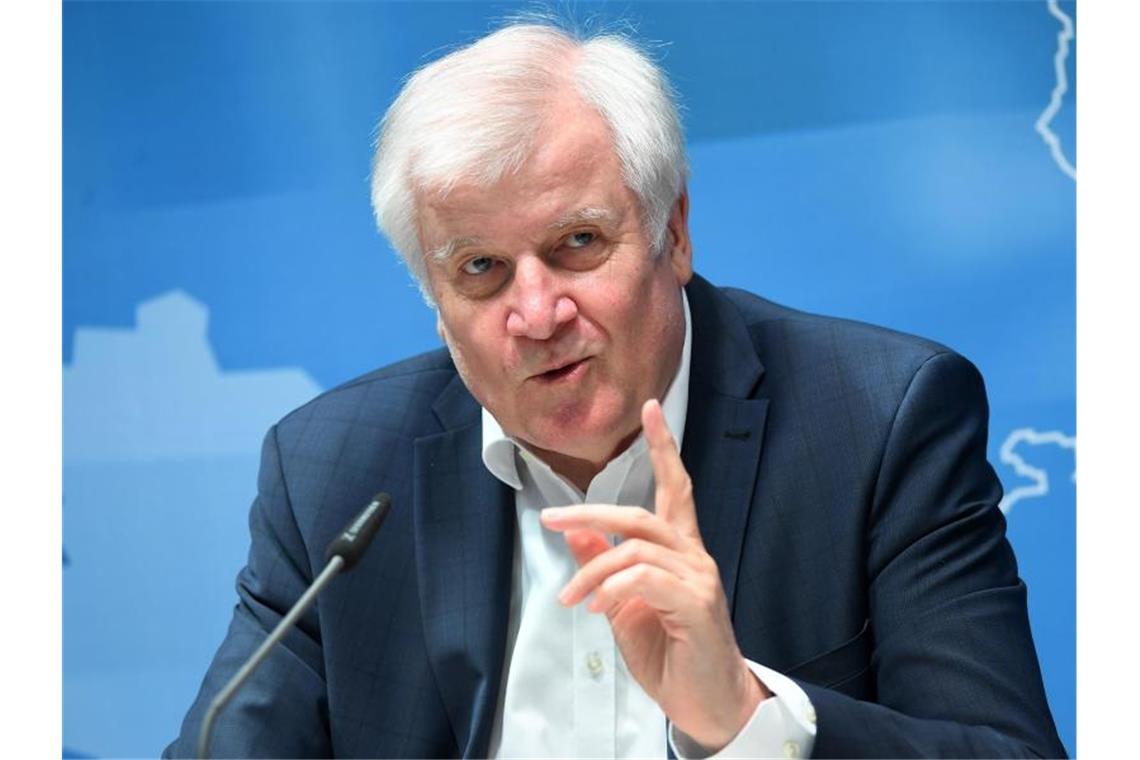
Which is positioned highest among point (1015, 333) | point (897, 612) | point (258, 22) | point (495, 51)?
point (258, 22)

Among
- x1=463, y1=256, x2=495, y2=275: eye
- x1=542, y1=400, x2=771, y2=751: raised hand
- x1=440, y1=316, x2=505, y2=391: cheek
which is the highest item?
x1=463, y1=256, x2=495, y2=275: eye

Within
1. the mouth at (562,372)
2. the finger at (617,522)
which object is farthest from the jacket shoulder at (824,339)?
the finger at (617,522)

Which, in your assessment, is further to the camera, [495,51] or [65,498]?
[65,498]

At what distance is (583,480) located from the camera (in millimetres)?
2607

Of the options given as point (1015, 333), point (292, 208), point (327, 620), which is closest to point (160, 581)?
point (292, 208)

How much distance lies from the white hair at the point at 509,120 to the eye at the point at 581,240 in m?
0.10

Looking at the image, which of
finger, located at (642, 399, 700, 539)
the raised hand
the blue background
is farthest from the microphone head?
the blue background

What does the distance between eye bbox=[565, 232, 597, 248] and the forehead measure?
1.3 inches

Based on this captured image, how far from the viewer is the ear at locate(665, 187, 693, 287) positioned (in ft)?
8.32

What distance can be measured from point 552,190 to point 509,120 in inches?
4.8

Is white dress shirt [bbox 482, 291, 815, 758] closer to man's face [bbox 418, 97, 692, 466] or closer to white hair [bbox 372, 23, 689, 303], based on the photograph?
man's face [bbox 418, 97, 692, 466]

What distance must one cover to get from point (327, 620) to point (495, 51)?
0.95 metres

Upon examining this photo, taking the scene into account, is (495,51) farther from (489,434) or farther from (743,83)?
(743,83)

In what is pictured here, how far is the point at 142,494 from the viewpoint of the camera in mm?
3570
